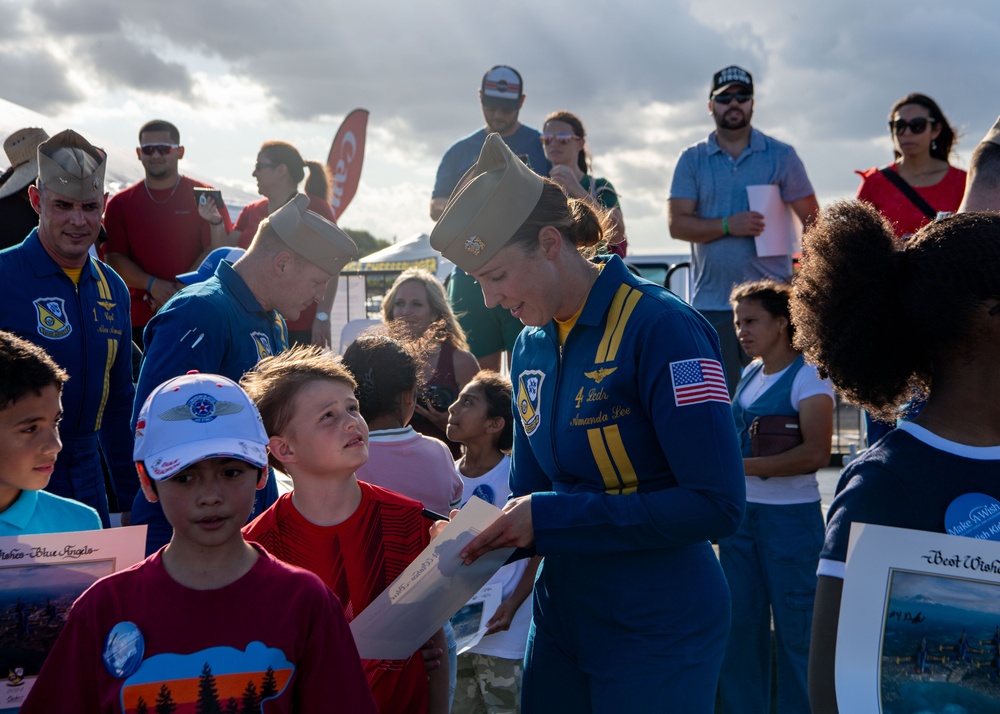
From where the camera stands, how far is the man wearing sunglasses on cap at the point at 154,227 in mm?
6719

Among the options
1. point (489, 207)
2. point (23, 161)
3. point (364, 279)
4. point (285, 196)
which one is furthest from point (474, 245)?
point (364, 279)

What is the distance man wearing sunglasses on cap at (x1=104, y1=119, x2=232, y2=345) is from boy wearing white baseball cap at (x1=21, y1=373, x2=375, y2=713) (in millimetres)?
4601

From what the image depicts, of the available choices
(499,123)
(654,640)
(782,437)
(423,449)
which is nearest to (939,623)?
(654,640)

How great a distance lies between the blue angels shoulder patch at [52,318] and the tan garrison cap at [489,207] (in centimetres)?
219

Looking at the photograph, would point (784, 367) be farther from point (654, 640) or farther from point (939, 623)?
point (939, 623)

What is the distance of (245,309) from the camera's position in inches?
151

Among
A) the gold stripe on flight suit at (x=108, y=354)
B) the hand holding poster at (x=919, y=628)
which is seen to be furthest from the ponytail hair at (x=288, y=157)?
the hand holding poster at (x=919, y=628)

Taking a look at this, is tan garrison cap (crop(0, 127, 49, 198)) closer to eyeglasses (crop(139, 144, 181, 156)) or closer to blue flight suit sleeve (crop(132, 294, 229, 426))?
eyeglasses (crop(139, 144, 181, 156))

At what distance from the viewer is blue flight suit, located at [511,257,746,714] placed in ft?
7.90

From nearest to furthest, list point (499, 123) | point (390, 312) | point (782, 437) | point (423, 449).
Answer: point (423, 449)
point (782, 437)
point (390, 312)
point (499, 123)

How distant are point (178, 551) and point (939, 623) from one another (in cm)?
153

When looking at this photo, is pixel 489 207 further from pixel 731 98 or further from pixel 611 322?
pixel 731 98

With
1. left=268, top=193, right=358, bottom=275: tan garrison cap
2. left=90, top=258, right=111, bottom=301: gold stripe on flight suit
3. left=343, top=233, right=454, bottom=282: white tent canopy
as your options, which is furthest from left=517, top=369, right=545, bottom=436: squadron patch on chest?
left=343, top=233, right=454, bottom=282: white tent canopy

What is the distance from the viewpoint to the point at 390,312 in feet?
19.1
